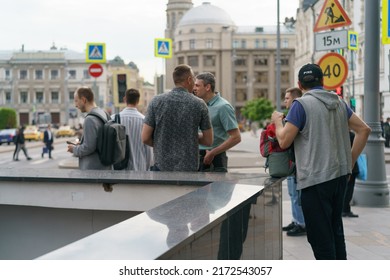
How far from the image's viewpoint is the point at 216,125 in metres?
6.65

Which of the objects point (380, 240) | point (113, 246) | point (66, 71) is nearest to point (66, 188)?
point (113, 246)

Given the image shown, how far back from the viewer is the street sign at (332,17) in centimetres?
1067

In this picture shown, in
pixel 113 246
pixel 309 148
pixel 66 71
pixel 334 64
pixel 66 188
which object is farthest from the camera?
pixel 66 71

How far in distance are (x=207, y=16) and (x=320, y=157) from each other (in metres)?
126

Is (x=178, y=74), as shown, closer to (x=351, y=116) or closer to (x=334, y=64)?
(x=351, y=116)

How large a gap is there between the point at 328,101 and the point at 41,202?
2.80 metres

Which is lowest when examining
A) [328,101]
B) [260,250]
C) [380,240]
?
[380,240]

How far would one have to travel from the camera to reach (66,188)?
5.80 meters

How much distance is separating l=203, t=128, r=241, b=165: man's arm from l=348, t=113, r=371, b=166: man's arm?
1595 millimetres

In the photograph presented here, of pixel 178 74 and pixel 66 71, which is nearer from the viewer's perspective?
pixel 178 74

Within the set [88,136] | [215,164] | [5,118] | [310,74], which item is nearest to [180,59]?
[5,118]

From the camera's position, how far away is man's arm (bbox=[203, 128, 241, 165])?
6.36 metres

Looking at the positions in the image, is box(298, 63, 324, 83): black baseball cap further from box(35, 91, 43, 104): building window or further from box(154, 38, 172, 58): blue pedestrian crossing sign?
box(35, 91, 43, 104): building window

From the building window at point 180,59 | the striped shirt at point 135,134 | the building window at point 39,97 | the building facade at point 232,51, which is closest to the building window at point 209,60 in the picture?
the building facade at point 232,51
